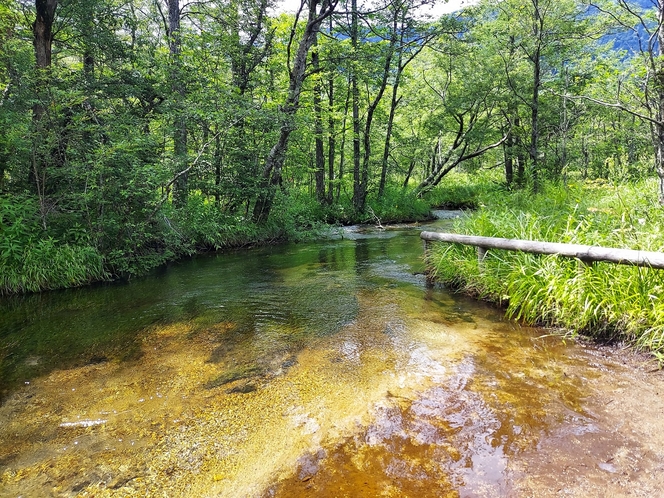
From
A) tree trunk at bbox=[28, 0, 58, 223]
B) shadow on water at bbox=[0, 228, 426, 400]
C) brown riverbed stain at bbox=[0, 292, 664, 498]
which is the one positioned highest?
tree trunk at bbox=[28, 0, 58, 223]

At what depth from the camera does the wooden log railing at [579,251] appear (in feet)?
11.9

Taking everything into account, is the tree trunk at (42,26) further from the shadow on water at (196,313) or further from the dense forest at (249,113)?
the shadow on water at (196,313)

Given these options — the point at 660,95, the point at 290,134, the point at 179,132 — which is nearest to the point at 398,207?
the point at 290,134

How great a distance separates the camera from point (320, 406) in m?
3.17

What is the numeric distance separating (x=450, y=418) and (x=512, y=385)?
2.72ft

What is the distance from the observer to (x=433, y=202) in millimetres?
22438

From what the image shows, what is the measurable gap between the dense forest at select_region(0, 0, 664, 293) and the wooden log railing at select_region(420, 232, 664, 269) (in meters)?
1.63

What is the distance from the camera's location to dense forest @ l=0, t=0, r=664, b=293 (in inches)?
299

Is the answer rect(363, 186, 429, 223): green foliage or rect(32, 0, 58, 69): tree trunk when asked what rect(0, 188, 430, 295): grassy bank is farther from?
rect(363, 186, 429, 223): green foliage

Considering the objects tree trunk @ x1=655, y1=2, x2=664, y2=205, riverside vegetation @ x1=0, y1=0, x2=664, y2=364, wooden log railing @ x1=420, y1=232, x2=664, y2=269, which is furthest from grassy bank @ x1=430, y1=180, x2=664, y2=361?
tree trunk @ x1=655, y1=2, x2=664, y2=205

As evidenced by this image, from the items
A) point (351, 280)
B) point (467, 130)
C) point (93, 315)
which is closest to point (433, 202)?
point (467, 130)

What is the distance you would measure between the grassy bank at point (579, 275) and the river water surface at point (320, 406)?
15.7 inches

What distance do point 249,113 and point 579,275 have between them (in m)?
8.46

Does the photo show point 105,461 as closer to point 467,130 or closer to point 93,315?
point 93,315
